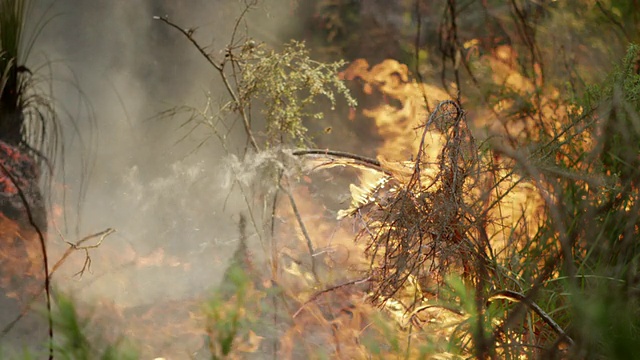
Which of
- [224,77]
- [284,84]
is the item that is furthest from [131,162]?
[284,84]

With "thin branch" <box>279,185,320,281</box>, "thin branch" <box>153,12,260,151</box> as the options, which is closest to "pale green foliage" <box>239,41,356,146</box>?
"thin branch" <box>153,12,260,151</box>

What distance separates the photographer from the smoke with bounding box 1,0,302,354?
5.44ft

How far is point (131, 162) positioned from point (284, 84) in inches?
15.8

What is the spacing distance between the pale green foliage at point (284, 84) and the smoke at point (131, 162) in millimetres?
153

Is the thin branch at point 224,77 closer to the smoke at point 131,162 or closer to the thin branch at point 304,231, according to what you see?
the smoke at point 131,162

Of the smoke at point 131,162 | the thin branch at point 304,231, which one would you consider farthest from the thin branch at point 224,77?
the thin branch at point 304,231

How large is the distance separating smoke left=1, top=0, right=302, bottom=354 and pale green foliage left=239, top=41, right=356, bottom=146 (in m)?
0.15

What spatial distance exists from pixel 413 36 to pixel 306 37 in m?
0.28

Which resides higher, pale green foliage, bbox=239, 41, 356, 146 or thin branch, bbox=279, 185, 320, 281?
pale green foliage, bbox=239, 41, 356, 146

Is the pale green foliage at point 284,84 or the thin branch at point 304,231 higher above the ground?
the pale green foliage at point 284,84

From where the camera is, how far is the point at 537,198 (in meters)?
1.51

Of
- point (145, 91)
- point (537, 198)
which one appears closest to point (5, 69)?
point (145, 91)

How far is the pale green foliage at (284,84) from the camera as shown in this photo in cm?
169

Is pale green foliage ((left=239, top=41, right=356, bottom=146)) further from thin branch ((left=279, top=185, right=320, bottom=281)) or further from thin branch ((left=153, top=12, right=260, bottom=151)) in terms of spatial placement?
thin branch ((left=279, top=185, right=320, bottom=281))
